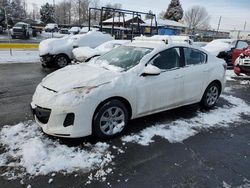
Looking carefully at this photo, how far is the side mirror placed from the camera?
4.39 meters

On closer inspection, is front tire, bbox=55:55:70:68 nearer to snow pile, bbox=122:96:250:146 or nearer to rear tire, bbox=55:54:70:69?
rear tire, bbox=55:54:70:69

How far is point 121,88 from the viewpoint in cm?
412

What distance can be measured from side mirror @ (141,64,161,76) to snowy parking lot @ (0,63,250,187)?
41.2 inches

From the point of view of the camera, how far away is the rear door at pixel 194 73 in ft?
17.3

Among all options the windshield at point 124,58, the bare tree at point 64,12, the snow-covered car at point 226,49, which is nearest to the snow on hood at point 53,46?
the windshield at point 124,58

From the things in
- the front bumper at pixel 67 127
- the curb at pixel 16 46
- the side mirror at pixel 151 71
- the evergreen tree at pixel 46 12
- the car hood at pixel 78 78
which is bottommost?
the curb at pixel 16 46

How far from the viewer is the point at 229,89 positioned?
877 cm

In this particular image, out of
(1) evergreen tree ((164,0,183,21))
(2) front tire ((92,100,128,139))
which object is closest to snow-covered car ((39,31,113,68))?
(2) front tire ((92,100,128,139))

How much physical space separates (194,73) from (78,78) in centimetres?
255

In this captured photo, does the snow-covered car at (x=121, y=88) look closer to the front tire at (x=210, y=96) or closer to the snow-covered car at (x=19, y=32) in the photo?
the front tire at (x=210, y=96)

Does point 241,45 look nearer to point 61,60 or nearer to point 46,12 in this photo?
point 61,60

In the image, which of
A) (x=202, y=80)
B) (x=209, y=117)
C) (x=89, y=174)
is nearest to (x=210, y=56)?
(x=202, y=80)

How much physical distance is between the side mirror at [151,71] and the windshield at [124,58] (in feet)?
0.93

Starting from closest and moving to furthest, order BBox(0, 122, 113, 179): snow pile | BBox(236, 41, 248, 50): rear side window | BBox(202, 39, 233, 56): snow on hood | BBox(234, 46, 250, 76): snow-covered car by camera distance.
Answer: BBox(0, 122, 113, 179): snow pile, BBox(234, 46, 250, 76): snow-covered car, BBox(236, 41, 248, 50): rear side window, BBox(202, 39, 233, 56): snow on hood
